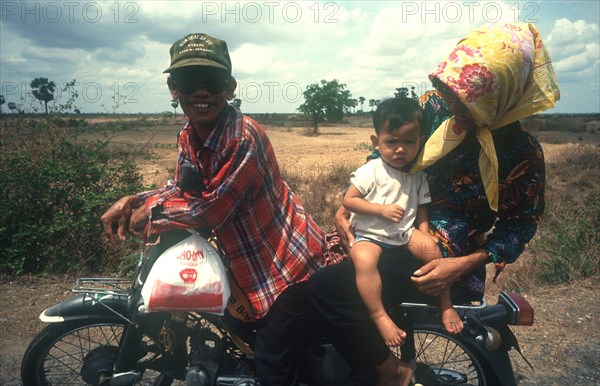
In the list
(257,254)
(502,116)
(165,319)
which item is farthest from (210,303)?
(502,116)

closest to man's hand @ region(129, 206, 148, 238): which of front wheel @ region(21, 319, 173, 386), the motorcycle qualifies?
the motorcycle

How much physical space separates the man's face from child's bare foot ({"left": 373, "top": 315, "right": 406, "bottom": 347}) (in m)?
1.33

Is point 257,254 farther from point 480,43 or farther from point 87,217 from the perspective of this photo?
point 87,217

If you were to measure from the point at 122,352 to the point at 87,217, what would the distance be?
3369 millimetres

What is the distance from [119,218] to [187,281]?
519mm

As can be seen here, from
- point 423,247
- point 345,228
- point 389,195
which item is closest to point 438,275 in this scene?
point 423,247

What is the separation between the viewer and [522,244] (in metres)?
1.93

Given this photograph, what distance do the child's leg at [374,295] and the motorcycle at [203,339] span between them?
213mm

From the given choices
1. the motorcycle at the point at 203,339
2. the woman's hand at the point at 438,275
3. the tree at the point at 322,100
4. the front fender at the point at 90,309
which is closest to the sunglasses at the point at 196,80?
the motorcycle at the point at 203,339

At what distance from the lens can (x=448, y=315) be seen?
203 centimetres

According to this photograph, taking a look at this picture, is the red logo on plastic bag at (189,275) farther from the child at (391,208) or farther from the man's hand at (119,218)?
the child at (391,208)

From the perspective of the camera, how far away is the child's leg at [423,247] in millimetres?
2010

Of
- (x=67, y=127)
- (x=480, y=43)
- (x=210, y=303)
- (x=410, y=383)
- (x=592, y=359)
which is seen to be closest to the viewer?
(x=480, y=43)

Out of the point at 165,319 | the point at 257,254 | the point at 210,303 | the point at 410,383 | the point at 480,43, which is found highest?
the point at 480,43
